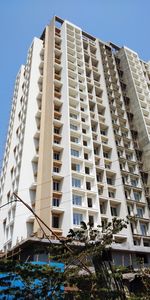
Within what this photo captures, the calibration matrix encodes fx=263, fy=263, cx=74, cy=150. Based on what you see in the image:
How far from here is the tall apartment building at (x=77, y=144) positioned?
33781mm

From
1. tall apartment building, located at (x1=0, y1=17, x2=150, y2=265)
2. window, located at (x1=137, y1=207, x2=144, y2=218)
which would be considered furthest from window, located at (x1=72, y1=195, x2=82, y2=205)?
window, located at (x1=137, y1=207, x2=144, y2=218)

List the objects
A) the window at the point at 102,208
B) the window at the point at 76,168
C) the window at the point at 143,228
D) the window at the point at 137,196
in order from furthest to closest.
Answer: the window at the point at 137,196, the window at the point at 76,168, the window at the point at 143,228, the window at the point at 102,208

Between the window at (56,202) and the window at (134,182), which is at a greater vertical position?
the window at (134,182)

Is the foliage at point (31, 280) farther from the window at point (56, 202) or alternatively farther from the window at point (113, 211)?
the window at point (113, 211)

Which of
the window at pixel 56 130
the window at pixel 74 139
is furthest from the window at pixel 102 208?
the window at pixel 56 130

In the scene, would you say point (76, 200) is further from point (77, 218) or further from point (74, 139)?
point (74, 139)

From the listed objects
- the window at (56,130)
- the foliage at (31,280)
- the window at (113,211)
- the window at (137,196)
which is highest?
the window at (56,130)

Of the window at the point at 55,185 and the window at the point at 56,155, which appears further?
the window at the point at 56,155

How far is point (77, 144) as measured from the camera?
132ft

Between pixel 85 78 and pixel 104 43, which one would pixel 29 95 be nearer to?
pixel 85 78

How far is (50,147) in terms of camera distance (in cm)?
3834

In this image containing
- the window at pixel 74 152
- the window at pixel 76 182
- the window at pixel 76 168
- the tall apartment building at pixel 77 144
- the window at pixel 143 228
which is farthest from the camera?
the window at pixel 74 152

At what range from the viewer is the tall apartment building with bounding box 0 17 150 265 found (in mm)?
33781

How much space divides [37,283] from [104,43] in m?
62.8
